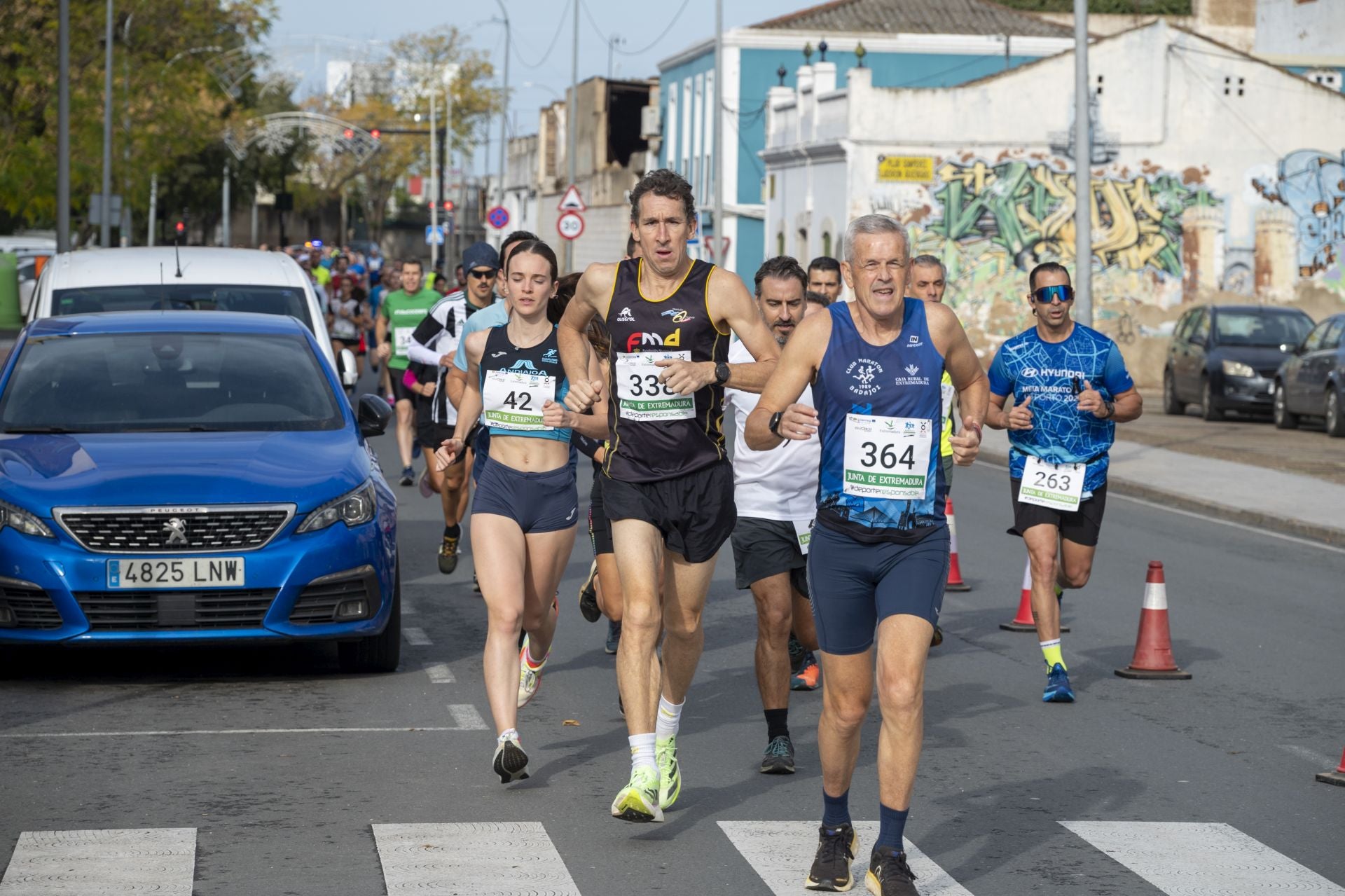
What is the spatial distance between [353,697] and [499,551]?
193cm

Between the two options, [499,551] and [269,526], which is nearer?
[499,551]

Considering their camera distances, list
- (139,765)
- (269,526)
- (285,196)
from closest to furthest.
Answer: (139,765)
(269,526)
(285,196)

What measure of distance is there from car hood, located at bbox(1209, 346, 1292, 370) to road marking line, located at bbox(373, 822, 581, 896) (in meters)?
25.0

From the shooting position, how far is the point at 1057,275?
9.73 metres

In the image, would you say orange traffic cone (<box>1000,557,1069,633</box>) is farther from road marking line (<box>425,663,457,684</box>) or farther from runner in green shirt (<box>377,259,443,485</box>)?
runner in green shirt (<box>377,259,443,485</box>)

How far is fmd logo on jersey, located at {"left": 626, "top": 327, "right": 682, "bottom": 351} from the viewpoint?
22.5ft

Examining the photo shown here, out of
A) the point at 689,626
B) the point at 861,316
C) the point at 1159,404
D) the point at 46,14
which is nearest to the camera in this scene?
the point at 861,316

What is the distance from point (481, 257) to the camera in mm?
11984

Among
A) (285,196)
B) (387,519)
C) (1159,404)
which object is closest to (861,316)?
(387,519)

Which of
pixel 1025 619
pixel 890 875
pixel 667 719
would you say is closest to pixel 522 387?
pixel 667 719

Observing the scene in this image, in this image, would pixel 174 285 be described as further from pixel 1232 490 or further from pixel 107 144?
pixel 107 144

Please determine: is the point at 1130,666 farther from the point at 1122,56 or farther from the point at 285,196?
the point at 285,196

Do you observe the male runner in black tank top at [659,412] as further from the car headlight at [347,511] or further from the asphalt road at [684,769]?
the car headlight at [347,511]

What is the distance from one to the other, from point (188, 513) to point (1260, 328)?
24.5 metres
